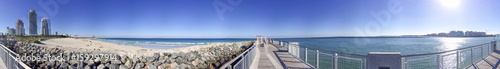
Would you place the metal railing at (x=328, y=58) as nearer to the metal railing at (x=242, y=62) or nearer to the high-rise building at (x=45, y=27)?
the metal railing at (x=242, y=62)

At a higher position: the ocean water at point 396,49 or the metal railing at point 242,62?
the metal railing at point 242,62

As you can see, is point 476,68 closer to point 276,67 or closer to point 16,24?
point 276,67

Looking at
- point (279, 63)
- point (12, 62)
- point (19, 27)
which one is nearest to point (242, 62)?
point (279, 63)

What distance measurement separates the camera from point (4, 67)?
603cm

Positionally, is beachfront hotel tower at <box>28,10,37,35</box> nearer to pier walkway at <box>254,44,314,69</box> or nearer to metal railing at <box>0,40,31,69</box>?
metal railing at <box>0,40,31,69</box>

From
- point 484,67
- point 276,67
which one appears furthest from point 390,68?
point 484,67

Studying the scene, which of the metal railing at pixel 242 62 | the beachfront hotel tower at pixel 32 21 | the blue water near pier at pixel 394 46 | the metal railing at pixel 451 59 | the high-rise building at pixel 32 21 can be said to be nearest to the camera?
the metal railing at pixel 242 62

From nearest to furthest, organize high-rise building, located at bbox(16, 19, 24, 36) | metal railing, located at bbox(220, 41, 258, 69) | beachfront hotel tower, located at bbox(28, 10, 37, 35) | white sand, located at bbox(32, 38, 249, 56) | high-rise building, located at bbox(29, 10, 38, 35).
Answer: metal railing, located at bbox(220, 41, 258, 69) < white sand, located at bbox(32, 38, 249, 56) < high-rise building, located at bbox(16, 19, 24, 36) < beachfront hotel tower, located at bbox(28, 10, 37, 35) < high-rise building, located at bbox(29, 10, 38, 35)

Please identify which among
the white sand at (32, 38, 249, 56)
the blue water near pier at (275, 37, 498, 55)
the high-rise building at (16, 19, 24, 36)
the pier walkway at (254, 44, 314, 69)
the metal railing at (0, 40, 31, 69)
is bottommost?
the blue water near pier at (275, 37, 498, 55)

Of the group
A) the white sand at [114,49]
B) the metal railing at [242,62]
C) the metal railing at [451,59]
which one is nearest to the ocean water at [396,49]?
the metal railing at [451,59]

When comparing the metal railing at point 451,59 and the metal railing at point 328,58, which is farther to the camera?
the metal railing at point 328,58

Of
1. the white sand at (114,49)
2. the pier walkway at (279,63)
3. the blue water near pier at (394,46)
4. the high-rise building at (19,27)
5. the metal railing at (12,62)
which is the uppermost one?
the high-rise building at (19,27)

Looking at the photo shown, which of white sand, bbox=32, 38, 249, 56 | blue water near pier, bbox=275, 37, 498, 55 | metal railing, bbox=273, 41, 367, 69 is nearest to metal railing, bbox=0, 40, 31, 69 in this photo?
white sand, bbox=32, 38, 249, 56

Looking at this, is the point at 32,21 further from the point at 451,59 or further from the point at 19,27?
the point at 451,59
